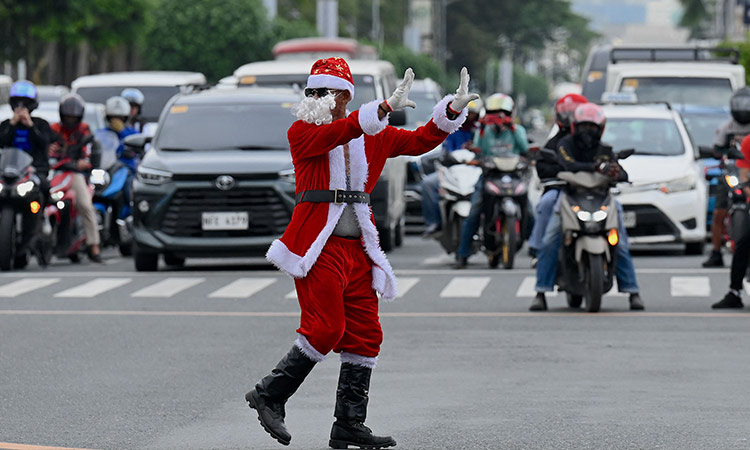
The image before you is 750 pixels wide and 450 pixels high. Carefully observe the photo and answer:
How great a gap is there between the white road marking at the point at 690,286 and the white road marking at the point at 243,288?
357 cm

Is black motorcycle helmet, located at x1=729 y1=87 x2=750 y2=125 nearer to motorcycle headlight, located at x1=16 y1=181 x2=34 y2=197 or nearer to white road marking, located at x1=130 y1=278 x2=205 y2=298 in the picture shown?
white road marking, located at x1=130 y1=278 x2=205 y2=298

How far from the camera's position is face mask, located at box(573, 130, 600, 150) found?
14.4 meters

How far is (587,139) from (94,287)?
5.05 metres

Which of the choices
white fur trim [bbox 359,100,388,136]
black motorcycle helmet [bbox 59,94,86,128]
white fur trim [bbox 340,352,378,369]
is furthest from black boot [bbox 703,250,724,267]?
white fur trim [bbox 359,100,388,136]

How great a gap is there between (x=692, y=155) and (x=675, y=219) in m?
0.97

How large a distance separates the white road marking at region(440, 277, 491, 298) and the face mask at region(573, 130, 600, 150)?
2.12 meters

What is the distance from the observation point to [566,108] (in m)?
15.6

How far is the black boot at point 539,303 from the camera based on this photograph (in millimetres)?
14625

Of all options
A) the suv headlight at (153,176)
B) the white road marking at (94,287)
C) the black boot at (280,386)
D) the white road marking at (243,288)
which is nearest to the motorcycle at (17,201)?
the suv headlight at (153,176)

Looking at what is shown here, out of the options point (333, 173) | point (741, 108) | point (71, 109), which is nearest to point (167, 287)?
point (71, 109)

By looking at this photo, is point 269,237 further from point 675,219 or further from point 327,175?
point 327,175

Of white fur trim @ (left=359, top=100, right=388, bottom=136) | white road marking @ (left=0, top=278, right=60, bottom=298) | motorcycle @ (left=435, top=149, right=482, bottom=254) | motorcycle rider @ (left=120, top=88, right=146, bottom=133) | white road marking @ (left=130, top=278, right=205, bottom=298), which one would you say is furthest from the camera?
motorcycle rider @ (left=120, top=88, right=146, bottom=133)

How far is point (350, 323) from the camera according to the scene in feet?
27.3

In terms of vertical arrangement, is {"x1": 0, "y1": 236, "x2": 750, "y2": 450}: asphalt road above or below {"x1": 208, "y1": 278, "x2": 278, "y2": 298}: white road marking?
above
